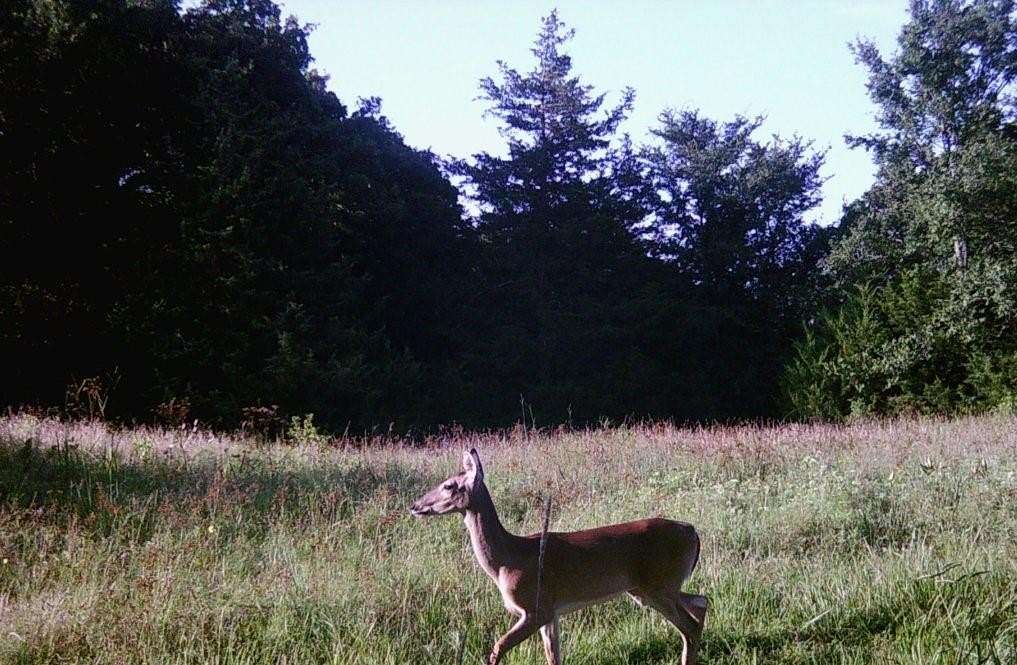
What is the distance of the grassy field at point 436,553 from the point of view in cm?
385

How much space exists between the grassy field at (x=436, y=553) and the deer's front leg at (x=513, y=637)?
19cm

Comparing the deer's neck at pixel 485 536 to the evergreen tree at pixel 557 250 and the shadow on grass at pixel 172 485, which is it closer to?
the shadow on grass at pixel 172 485

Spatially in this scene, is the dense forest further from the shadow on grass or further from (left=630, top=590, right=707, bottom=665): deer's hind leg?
(left=630, top=590, right=707, bottom=665): deer's hind leg

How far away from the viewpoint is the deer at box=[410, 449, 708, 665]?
3199 millimetres

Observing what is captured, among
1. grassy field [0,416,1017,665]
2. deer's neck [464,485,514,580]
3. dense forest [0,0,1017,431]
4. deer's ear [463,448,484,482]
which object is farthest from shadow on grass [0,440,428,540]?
dense forest [0,0,1017,431]

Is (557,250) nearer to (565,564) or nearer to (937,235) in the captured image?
(937,235)

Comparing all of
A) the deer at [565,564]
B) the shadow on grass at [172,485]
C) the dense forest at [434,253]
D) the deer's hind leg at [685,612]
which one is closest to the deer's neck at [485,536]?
the deer at [565,564]

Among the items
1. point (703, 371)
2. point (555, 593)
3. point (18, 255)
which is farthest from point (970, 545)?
point (703, 371)

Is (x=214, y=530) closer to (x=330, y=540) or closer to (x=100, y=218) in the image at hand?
(x=330, y=540)

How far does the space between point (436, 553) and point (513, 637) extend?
7.85ft

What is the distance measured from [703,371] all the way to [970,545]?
835 inches

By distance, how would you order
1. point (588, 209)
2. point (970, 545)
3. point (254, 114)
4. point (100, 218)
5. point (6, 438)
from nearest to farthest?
point (970, 545)
point (6, 438)
point (100, 218)
point (254, 114)
point (588, 209)

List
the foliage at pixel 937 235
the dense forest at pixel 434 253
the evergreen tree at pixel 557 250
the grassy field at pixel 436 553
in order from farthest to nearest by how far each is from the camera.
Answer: the evergreen tree at pixel 557 250 → the foliage at pixel 937 235 → the dense forest at pixel 434 253 → the grassy field at pixel 436 553

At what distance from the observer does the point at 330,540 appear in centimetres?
554
